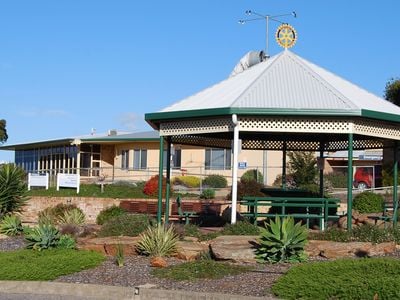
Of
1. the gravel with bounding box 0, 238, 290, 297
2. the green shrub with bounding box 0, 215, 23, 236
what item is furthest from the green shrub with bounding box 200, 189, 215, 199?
the gravel with bounding box 0, 238, 290, 297

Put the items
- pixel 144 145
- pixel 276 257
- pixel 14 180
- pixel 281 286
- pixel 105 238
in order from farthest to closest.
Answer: pixel 144 145 < pixel 14 180 < pixel 105 238 < pixel 276 257 < pixel 281 286

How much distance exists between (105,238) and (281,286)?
6374 millimetres

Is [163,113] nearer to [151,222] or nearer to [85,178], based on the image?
[151,222]

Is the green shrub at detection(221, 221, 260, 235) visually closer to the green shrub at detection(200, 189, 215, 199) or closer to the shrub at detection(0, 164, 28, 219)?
the shrub at detection(0, 164, 28, 219)

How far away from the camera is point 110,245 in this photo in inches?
596

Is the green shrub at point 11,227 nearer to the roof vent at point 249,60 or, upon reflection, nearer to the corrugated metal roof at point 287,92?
the corrugated metal roof at point 287,92

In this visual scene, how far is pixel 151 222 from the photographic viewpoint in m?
17.6

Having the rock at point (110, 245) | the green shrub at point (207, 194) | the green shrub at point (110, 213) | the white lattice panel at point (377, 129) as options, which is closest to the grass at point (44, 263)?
the rock at point (110, 245)

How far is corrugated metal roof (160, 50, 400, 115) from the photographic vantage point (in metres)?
16.8

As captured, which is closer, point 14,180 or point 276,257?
point 276,257

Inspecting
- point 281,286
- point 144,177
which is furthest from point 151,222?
point 144,177

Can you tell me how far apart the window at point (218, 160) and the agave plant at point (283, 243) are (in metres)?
29.1

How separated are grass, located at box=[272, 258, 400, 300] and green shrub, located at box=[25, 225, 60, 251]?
5715 mm

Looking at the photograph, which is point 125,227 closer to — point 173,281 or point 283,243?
point 283,243
